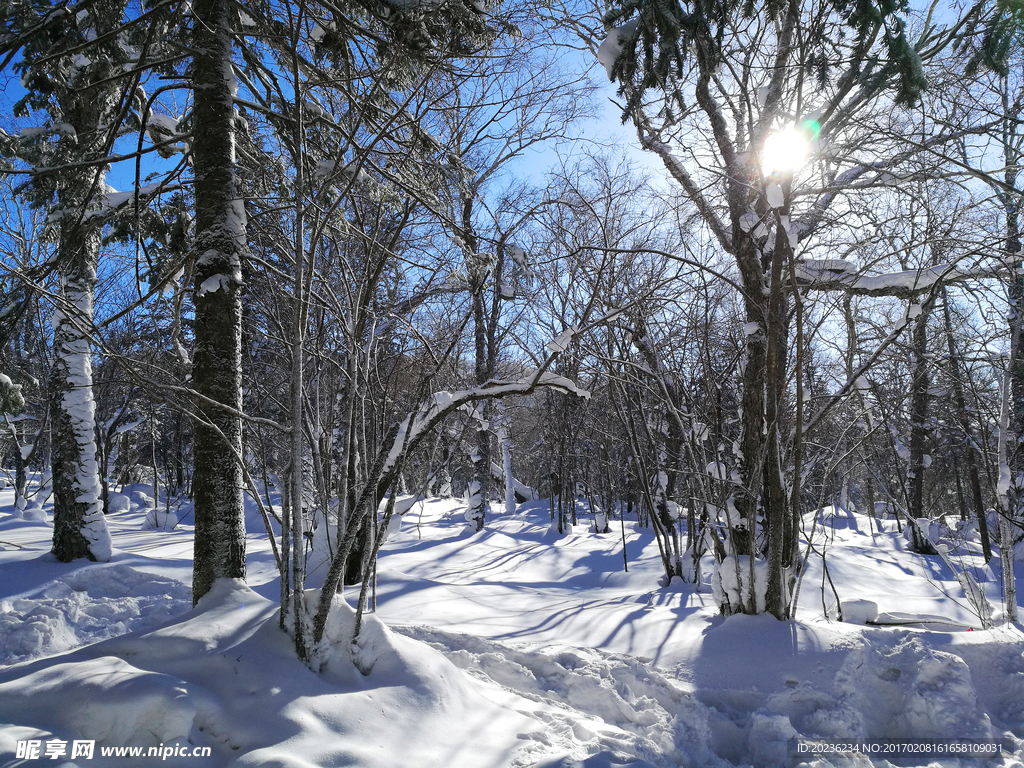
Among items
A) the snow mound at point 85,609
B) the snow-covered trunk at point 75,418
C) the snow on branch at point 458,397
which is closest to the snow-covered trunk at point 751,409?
the snow on branch at point 458,397

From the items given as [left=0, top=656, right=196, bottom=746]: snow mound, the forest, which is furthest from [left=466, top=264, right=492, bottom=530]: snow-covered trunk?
[left=0, top=656, right=196, bottom=746]: snow mound

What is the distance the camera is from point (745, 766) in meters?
2.51

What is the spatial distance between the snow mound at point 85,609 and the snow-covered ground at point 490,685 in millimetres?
28

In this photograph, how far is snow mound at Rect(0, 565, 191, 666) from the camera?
460 centimetres

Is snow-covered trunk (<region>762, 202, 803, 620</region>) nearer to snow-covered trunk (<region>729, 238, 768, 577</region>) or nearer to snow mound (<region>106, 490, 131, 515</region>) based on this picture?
snow-covered trunk (<region>729, 238, 768, 577</region>)

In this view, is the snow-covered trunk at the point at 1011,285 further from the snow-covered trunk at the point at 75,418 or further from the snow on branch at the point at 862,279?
the snow-covered trunk at the point at 75,418

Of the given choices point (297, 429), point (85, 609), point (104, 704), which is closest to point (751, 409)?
point (297, 429)

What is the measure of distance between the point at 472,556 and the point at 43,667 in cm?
873

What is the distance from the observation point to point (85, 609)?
542 centimetres

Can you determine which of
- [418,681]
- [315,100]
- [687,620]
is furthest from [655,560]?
[315,100]

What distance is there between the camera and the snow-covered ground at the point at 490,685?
1973 mm

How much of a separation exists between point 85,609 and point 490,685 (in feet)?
15.7

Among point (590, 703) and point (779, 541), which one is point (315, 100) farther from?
point (779, 541)

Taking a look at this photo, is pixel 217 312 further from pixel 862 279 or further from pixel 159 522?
pixel 159 522
